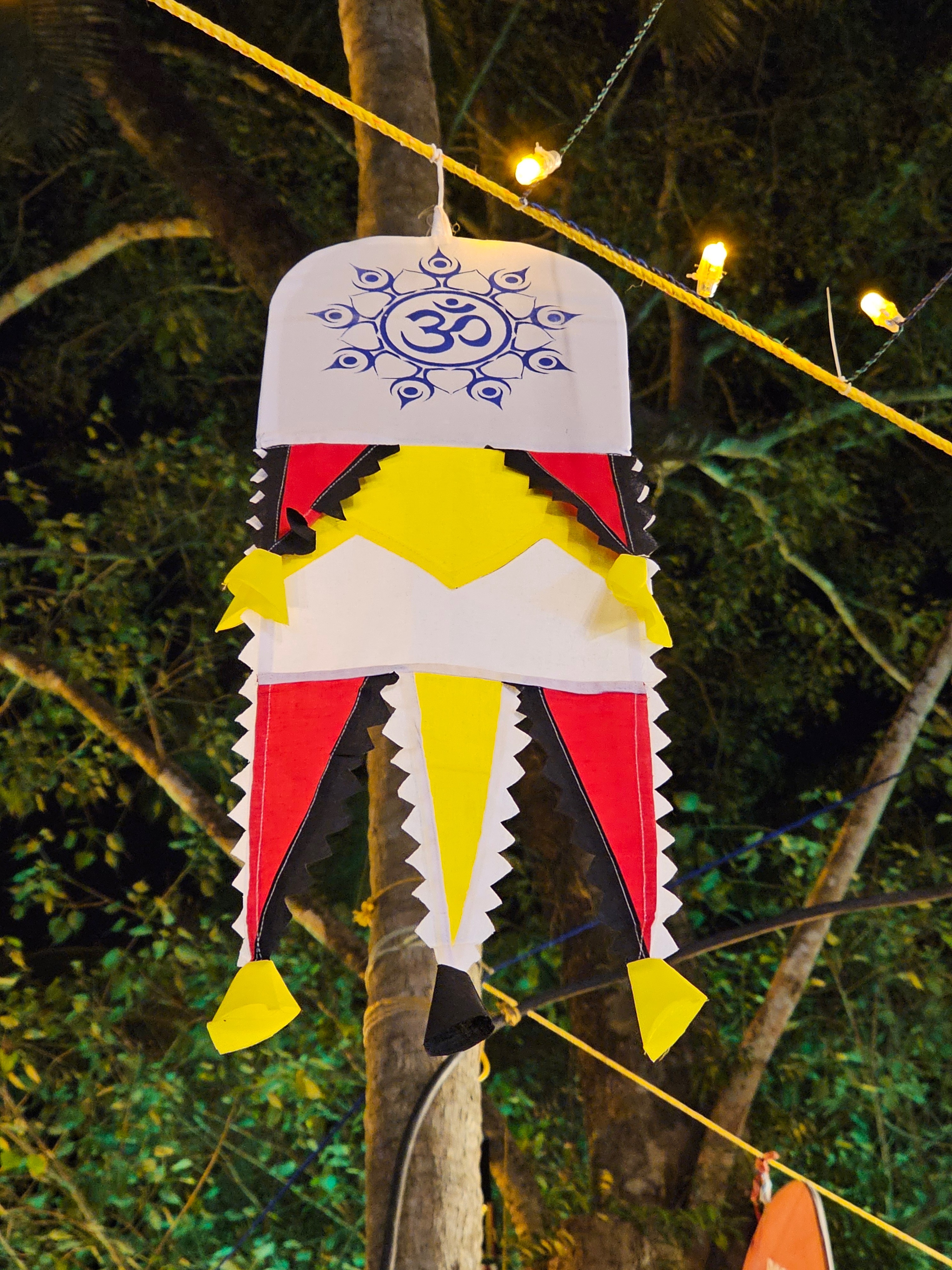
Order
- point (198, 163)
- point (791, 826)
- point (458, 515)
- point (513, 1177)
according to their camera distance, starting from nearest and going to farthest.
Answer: point (458, 515) → point (791, 826) → point (198, 163) → point (513, 1177)

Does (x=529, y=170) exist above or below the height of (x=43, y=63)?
below

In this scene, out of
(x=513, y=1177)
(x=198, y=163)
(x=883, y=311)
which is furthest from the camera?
(x=513, y=1177)

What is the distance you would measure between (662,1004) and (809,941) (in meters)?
2.21

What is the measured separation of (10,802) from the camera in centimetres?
435

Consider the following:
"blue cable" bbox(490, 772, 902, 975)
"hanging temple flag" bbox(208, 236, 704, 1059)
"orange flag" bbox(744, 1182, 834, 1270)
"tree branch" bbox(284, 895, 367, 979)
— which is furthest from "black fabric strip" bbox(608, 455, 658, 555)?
"tree branch" bbox(284, 895, 367, 979)

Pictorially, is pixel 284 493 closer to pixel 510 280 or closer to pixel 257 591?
pixel 257 591

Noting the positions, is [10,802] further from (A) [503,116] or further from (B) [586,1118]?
(A) [503,116]

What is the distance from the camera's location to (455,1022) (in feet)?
6.33

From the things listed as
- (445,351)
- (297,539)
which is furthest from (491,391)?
(297,539)

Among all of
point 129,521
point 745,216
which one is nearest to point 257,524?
point 129,521

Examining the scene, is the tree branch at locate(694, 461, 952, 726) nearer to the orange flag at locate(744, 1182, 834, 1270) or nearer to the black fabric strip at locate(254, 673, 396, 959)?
the orange flag at locate(744, 1182, 834, 1270)

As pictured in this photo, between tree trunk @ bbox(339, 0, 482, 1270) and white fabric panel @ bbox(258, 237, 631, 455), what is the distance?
89 centimetres

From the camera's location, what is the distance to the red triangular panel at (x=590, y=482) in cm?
224

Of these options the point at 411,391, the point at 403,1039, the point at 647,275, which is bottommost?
the point at 403,1039
